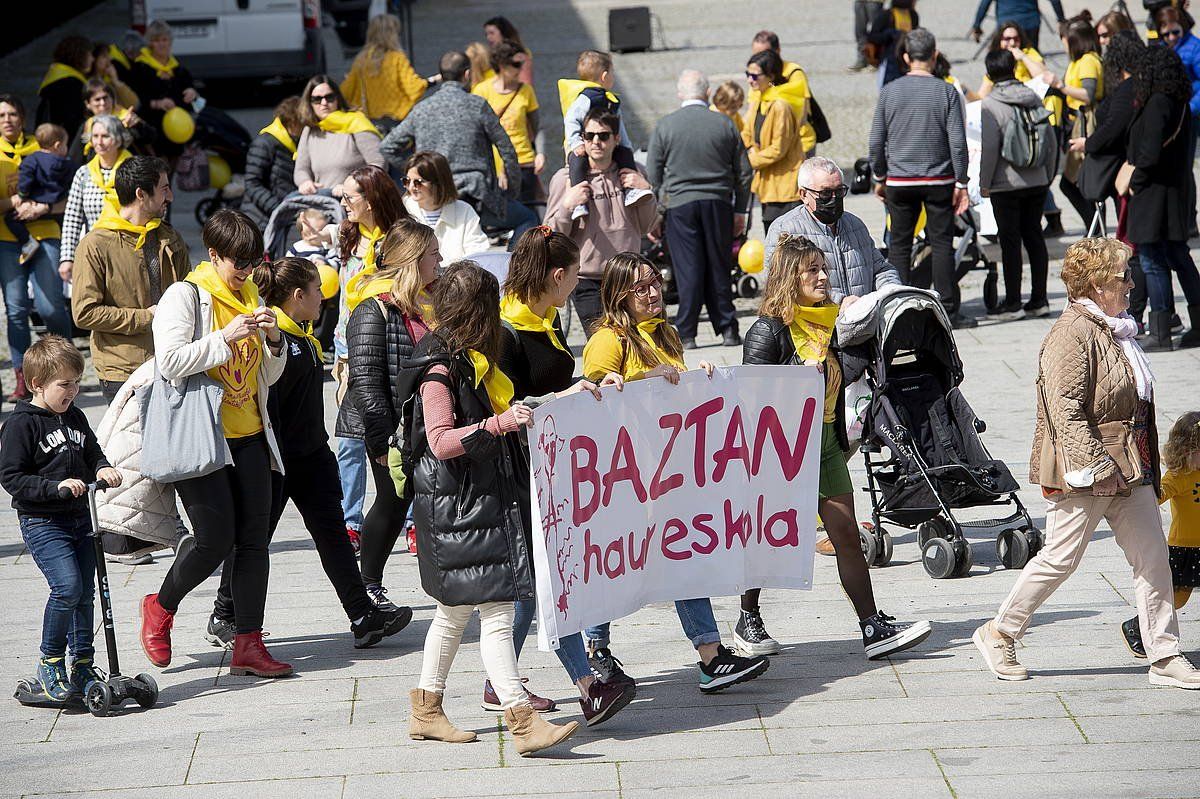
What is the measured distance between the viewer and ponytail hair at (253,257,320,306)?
6648mm

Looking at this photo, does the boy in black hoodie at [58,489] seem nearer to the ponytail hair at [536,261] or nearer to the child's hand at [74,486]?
the child's hand at [74,486]

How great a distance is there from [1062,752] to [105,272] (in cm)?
463

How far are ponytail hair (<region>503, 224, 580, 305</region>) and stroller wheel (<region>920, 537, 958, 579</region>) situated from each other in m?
2.48

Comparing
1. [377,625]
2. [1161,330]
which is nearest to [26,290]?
[377,625]

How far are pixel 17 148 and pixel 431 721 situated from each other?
7.80 metres

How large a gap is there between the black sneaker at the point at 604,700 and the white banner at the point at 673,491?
23 centimetres

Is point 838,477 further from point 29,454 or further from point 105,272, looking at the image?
point 105,272

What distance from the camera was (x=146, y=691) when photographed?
19.8ft

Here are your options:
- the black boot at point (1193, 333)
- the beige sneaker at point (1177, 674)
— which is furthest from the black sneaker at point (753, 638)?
the black boot at point (1193, 333)

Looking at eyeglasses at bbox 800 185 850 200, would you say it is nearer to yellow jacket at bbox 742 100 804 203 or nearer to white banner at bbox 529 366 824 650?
white banner at bbox 529 366 824 650

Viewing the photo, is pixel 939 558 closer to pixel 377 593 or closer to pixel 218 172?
pixel 377 593

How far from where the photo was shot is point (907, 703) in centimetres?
583

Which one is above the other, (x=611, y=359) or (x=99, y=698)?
(x=611, y=359)

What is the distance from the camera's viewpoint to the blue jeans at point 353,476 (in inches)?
310
